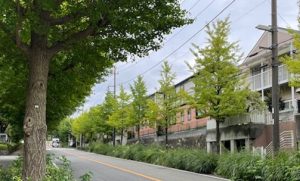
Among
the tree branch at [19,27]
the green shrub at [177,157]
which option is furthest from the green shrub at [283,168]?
the green shrub at [177,157]

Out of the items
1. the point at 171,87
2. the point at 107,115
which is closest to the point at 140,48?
Answer: the point at 171,87

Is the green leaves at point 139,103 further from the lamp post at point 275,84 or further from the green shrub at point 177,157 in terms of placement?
the lamp post at point 275,84

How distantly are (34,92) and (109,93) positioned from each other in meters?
63.4

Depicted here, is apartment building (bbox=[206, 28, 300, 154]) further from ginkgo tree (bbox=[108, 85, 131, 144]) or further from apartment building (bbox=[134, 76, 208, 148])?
ginkgo tree (bbox=[108, 85, 131, 144])

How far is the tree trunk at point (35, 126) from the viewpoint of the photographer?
9539 mm

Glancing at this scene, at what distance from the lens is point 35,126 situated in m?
9.56

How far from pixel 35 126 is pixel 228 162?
1498cm

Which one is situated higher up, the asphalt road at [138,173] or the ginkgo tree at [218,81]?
the ginkgo tree at [218,81]

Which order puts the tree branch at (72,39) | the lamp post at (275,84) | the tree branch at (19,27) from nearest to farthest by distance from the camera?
1. the tree branch at (19,27)
2. the tree branch at (72,39)
3. the lamp post at (275,84)

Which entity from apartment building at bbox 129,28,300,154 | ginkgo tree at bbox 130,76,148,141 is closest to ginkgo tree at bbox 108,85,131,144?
ginkgo tree at bbox 130,76,148,141

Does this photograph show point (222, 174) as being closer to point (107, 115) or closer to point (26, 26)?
point (26, 26)

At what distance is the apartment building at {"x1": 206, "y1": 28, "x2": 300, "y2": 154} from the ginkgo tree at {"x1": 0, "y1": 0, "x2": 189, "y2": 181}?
67.2ft

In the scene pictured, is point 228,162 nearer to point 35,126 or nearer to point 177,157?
point 177,157

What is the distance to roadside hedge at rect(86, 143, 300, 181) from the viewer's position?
15797mm
